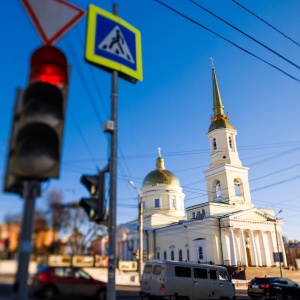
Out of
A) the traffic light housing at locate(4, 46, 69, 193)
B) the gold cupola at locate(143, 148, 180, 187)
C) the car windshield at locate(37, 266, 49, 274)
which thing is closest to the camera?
the traffic light housing at locate(4, 46, 69, 193)

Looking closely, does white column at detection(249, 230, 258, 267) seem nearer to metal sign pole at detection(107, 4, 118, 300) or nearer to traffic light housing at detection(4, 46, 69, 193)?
metal sign pole at detection(107, 4, 118, 300)

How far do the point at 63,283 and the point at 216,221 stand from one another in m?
45.1

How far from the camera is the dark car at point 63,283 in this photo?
288 centimetres

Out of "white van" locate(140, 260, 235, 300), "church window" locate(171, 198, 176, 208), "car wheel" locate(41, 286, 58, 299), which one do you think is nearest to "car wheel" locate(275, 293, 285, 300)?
"white van" locate(140, 260, 235, 300)

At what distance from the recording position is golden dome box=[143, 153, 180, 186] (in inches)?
2477

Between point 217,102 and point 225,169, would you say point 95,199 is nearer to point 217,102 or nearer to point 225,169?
point 225,169

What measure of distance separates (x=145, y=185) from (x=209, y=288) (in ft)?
156

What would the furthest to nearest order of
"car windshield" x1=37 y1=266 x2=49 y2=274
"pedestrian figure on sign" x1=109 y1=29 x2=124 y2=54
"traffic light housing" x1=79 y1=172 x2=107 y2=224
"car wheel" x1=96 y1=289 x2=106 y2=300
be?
"pedestrian figure on sign" x1=109 y1=29 x2=124 y2=54 < "car wheel" x1=96 y1=289 x2=106 y2=300 < "traffic light housing" x1=79 y1=172 x2=107 y2=224 < "car windshield" x1=37 y1=266 x2=49 y2=274

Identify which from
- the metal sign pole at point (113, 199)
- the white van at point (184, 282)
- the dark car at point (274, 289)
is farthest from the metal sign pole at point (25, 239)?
the dark car at point (274, 289)

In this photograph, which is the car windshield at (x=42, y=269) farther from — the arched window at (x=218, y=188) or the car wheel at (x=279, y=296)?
the arched window at (x=218, y=188)

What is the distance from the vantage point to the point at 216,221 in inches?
1821

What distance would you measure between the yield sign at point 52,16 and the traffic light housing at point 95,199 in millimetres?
1783

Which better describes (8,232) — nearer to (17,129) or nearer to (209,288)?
(17,129)

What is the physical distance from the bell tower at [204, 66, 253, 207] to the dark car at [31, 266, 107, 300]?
162ft
